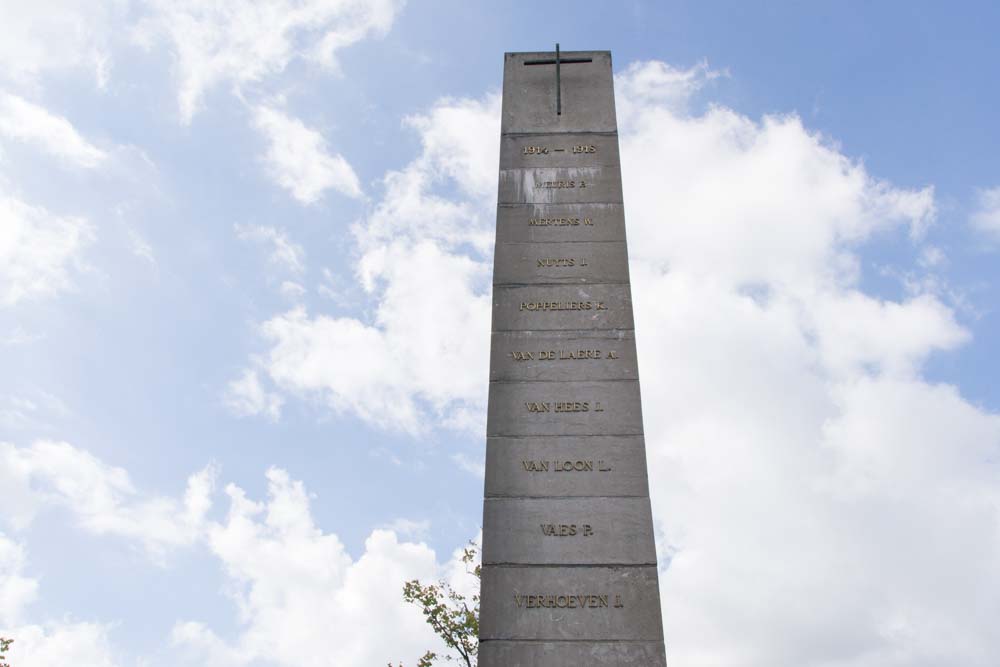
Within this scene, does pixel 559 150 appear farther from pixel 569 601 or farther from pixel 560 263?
pixel 569 601

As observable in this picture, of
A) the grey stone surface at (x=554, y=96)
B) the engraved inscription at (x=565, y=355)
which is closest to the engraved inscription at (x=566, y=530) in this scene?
the engraved inscription at (x=565, y=355)

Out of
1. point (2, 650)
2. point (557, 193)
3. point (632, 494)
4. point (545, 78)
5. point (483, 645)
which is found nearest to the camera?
point (483, 645)

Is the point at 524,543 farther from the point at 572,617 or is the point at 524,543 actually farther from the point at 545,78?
the point at 545,78

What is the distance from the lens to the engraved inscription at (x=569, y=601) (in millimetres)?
11898

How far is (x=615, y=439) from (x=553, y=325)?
7.03ft

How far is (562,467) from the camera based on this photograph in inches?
506

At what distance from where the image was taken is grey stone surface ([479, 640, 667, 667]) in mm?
11547

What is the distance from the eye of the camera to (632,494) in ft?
41.5

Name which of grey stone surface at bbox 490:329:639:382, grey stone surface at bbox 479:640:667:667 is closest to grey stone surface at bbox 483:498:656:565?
grey stone surface at bbox 479:640:667:667

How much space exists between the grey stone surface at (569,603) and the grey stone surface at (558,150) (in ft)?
23.6

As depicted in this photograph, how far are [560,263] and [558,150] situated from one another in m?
2.42

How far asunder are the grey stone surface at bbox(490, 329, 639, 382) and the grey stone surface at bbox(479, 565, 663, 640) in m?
2.99

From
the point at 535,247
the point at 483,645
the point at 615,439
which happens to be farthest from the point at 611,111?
the point at 483,645

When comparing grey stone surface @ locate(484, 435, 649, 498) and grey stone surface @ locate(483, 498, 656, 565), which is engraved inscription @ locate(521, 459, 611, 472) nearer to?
grey stone surface @ locate(484, 435, 649, 498)
